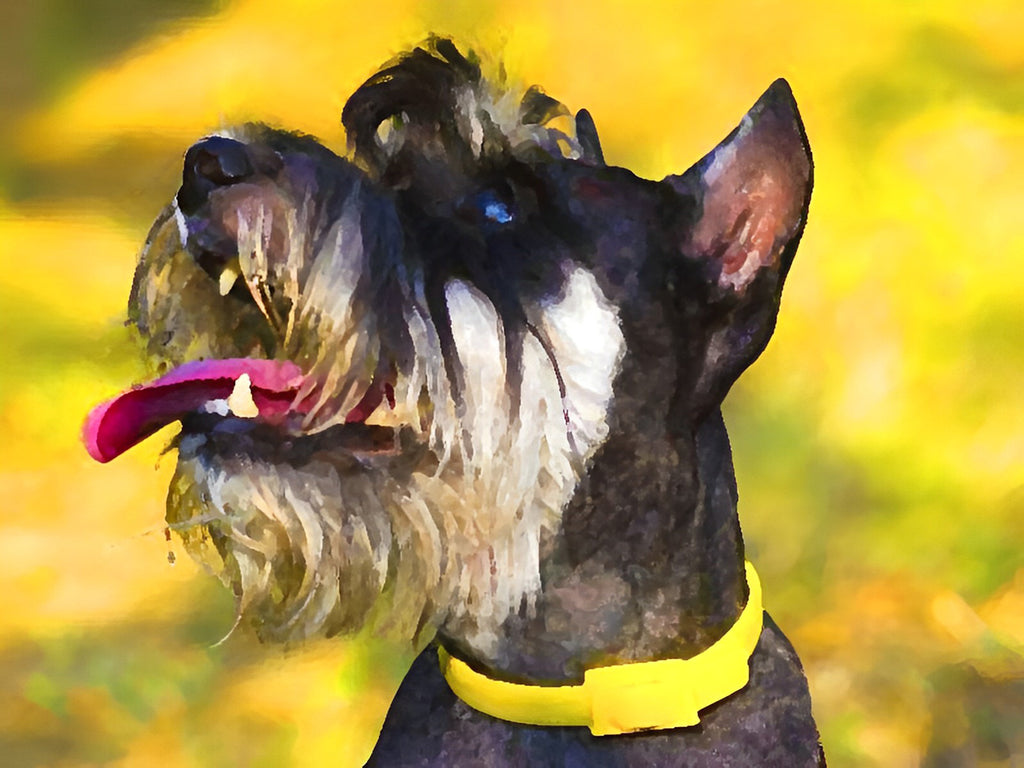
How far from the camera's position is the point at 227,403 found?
0.85m

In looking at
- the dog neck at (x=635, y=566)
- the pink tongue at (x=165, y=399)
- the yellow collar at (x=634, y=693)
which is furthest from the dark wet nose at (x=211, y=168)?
the yellow collar at (x=634, y=693)

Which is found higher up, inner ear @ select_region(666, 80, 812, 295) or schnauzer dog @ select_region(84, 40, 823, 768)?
inner ear @ select_region(666, 80, 812, 295)

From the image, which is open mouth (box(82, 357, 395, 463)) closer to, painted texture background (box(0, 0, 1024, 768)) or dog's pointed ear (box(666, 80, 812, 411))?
dog's pointed ear (box(666, 80, 812, 411))

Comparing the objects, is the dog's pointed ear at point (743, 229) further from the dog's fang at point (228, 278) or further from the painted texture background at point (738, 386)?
the painted texture background at point (738, 386)

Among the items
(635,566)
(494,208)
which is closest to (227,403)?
(494,208)

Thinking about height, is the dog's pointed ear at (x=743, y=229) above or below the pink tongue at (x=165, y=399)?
above

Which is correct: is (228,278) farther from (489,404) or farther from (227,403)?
(489,404)

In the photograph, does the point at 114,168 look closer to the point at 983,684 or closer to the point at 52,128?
the point at 52,128

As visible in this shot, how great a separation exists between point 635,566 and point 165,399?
1.54 ft

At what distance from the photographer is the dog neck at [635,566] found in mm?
906

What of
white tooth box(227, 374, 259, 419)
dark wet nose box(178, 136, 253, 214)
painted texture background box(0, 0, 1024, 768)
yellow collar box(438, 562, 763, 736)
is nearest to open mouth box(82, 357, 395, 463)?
white tooth box(227, 374, 259, 419)

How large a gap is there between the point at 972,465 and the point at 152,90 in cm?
144

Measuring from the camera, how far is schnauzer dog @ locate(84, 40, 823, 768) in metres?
0.82

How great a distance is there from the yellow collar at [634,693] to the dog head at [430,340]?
67 millimetres
